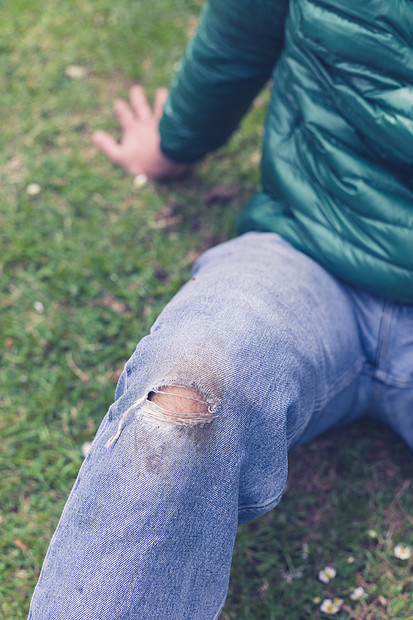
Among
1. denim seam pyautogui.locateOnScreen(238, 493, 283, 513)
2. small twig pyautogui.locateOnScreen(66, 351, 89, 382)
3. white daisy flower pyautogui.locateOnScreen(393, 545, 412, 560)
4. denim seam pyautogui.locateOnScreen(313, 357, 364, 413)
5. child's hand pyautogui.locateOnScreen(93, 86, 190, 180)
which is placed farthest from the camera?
child's hand pyautogui.locateOnScreen(93, 86, 190, 180)

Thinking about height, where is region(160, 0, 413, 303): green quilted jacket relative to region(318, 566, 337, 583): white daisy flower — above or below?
above

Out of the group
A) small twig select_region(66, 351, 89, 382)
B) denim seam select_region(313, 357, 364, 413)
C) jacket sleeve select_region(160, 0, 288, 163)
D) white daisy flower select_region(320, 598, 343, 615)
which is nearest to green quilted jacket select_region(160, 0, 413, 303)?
A: jacket sleeve select_region(160, 0, 288, 163)

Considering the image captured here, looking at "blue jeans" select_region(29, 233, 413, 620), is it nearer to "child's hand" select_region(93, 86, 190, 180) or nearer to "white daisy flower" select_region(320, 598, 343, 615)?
"white daisy flower" select_region(320, 598, 343, 615)

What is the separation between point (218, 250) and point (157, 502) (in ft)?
2.53

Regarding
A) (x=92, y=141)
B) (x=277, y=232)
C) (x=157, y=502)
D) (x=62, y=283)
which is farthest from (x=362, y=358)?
(x=92, y=141)

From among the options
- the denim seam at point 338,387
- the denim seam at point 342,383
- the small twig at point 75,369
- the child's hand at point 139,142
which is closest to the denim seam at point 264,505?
the denim seam at point 338,387

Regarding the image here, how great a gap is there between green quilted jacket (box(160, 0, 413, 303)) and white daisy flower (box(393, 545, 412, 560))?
2.63 ft

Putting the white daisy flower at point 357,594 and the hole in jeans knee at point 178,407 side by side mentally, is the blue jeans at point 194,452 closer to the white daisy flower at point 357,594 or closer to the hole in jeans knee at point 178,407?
the hole in jeans knee at point 178,407

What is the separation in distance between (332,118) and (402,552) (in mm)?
1283

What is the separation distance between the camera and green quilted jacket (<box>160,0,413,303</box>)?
1249 mm

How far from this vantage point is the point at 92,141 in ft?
8.35

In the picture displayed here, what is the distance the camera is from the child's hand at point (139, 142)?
233 centimetres

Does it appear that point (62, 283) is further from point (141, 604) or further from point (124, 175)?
point (141, 604)

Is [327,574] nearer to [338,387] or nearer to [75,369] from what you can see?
[338,387]
